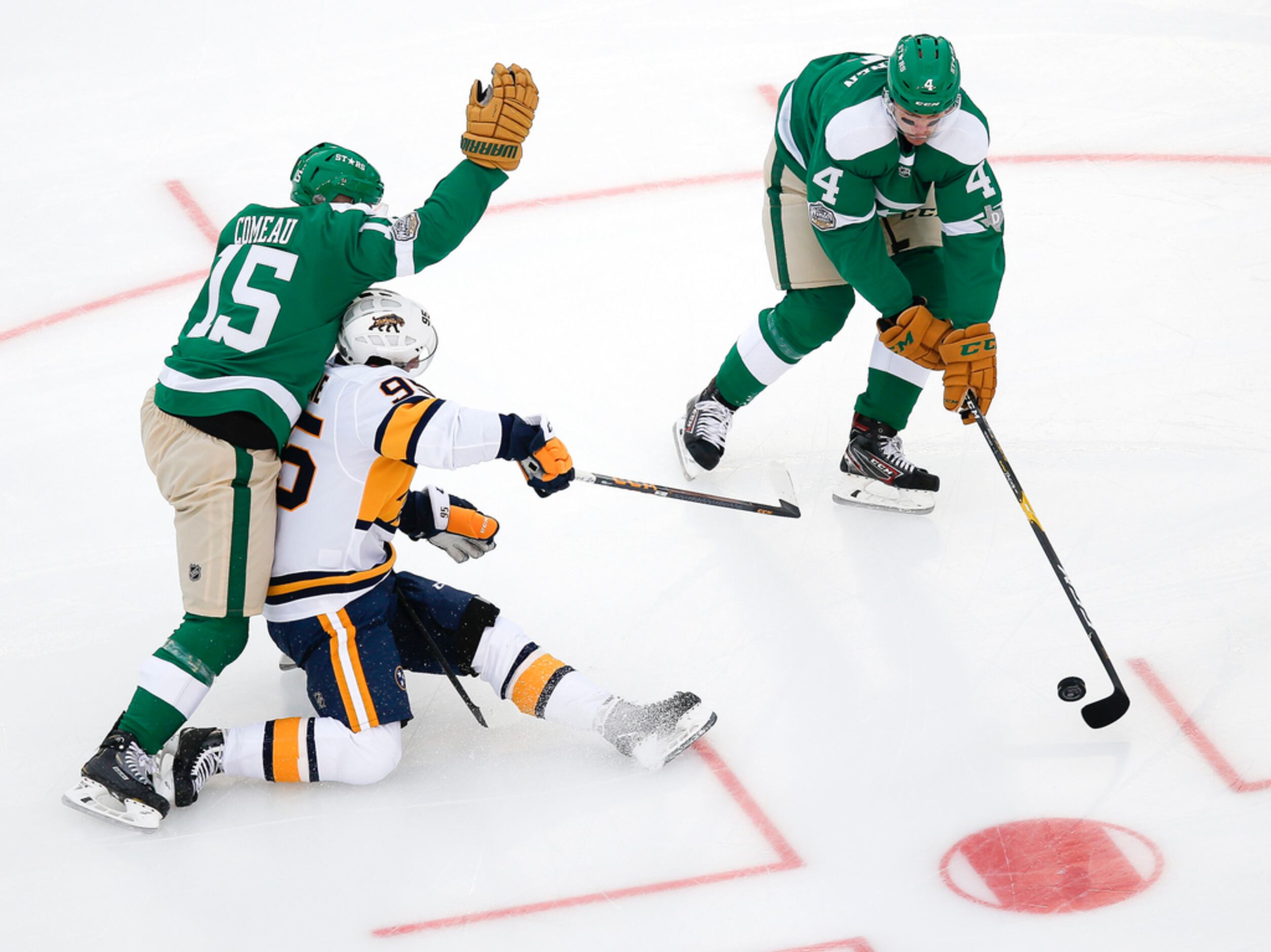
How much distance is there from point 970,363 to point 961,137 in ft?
1.69

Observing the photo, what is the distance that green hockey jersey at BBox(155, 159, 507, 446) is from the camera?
9.55 feet

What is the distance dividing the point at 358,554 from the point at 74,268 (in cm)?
227

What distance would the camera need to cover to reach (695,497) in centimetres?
345

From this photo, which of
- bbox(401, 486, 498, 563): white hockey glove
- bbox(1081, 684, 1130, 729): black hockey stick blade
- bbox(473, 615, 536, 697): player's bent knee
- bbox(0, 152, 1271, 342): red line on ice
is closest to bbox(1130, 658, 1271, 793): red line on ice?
bbox(1081, 684, 1130, 729): black hockey stick blade

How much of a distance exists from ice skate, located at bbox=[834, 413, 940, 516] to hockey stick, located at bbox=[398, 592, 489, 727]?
3.98 ft

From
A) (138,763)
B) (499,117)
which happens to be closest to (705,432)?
(499,117)

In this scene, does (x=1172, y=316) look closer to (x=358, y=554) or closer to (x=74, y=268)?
(x=358, y=554)

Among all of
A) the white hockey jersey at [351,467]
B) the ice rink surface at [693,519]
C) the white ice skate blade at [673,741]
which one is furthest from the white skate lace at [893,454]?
the white hockey jersey at [351,467]

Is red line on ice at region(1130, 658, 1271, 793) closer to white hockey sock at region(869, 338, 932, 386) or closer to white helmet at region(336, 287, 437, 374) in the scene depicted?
white hockey sock at region(869, 338, 932, 386)

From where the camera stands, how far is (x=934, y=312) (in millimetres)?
3779

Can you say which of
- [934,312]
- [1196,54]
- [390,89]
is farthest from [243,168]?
[1196,54]

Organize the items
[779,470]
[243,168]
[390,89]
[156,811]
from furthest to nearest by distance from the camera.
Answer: [390,89] → [243,168] → [779,470] → [156,811]

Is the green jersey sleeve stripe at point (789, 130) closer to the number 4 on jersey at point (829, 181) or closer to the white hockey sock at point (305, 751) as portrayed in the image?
the number 4 on jersey at point (829, 181)

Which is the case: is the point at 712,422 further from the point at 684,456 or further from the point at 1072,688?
the point at 1072,688
